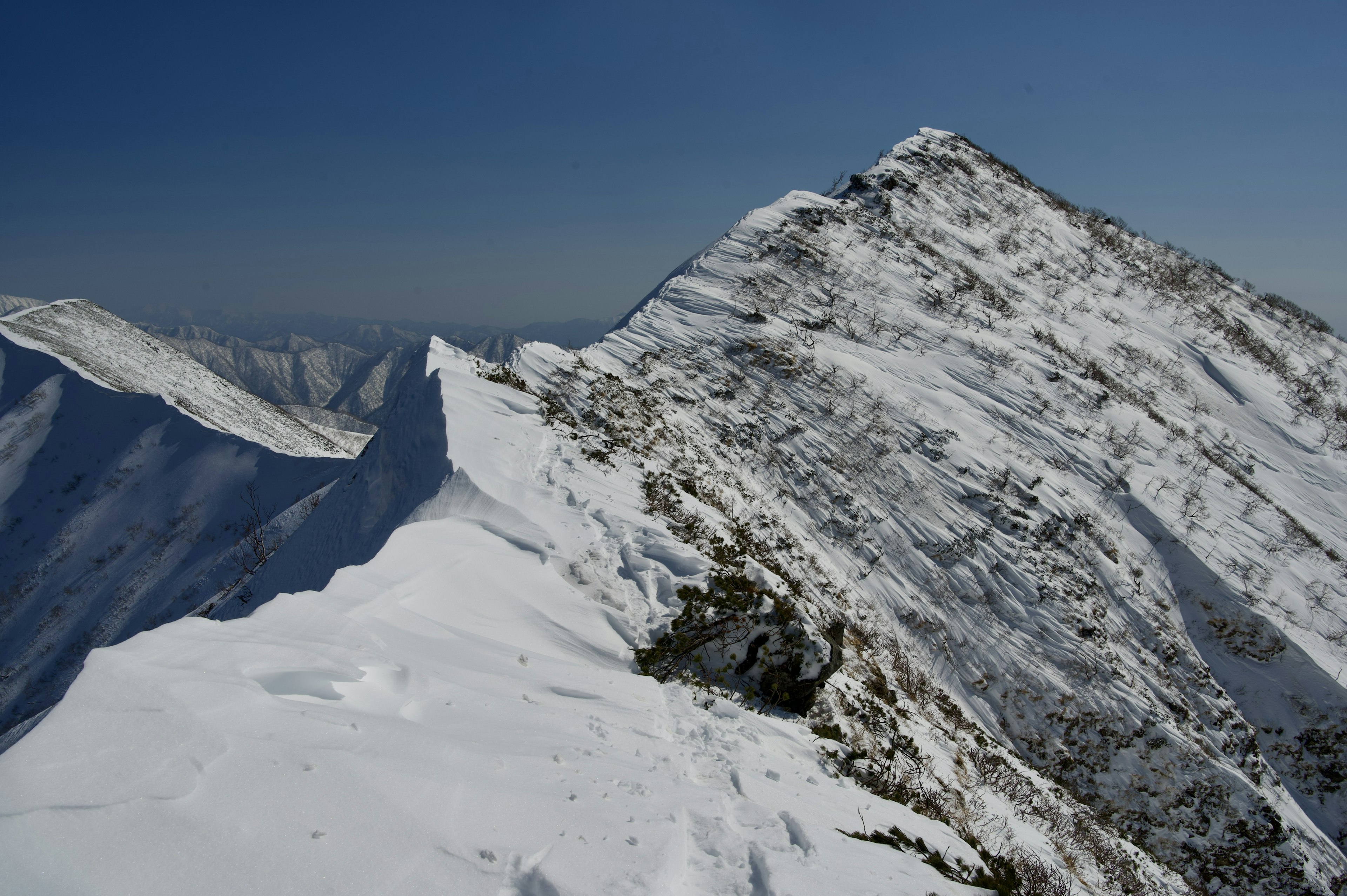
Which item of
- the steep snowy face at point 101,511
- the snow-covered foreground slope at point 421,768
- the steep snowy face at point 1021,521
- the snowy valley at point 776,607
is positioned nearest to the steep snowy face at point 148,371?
the steep snowy face at point 101,511

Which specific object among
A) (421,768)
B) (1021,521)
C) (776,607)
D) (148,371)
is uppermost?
(1021,521)

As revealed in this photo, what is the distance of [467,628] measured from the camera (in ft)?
19.5

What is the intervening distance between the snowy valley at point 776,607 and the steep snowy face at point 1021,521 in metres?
0.09

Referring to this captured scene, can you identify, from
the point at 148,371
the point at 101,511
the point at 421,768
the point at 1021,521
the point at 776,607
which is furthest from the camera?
the point at 148,371

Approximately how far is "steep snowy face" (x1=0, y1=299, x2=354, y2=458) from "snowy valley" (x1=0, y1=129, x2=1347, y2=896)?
1673mm

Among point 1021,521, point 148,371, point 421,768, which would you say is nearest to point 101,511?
point 148,371

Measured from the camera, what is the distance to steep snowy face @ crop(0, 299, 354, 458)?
27.2 metres

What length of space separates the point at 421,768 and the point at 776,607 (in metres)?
4.81

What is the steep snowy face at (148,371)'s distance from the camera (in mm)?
27234

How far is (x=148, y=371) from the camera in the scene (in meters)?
31.9

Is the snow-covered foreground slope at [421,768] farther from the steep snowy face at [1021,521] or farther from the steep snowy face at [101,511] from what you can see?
the steep snowy face at [101,511]

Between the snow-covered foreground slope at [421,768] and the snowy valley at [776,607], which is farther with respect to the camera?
the snowy valley at [776,607]

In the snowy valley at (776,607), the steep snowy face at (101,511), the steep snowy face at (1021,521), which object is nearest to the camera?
the snowy valley at (776,607)

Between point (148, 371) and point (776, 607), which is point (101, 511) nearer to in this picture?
point (148, 371)
